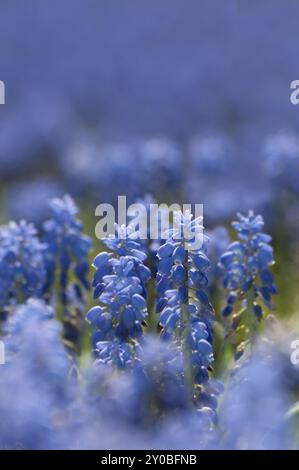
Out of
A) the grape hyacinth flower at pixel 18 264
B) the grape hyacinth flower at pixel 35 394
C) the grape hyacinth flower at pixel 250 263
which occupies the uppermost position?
the grape hyacinth flower at pixel 18 264

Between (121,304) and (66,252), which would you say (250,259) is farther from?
→ (66,252)

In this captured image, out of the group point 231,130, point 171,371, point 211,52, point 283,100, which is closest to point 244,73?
point 211,52

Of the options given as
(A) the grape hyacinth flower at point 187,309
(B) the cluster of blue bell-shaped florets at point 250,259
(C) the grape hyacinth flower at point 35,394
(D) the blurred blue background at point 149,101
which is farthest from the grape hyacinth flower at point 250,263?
(D) the blurred blue background at point 149,101

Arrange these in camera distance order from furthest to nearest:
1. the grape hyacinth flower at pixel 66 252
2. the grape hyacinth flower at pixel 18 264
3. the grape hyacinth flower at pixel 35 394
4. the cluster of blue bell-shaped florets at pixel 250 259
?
the grape hyacinth flower at pixel 66 252 < the grape hyacinth flower at pixel 18 264 < the cluster of blue bell-shaped florets at pixel 250 259 < the grape hyacinth flower at pixel 35 394

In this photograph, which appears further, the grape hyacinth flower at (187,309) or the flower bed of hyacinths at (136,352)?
the grape hyacinth flower at (187,309)

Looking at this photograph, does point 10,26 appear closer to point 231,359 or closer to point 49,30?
point 49,30

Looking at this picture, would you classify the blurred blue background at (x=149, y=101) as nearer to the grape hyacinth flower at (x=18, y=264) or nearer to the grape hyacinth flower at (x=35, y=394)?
the grape hyacinth flower at (x=18, y=264)

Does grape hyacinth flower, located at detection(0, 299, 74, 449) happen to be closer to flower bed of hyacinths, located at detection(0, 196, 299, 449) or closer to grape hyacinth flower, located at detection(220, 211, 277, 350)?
flower bed of hyacinths, located at detection(0, 196, 299, 449)
